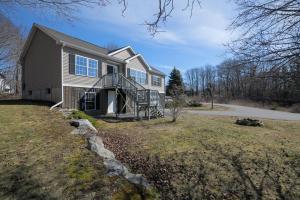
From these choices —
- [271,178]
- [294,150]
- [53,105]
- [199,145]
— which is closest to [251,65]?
[271,178]

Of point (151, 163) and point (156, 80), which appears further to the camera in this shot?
point (156, 80)

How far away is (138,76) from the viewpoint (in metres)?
28.0

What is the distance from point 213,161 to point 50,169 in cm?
504

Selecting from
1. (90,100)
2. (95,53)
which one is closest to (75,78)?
(90,100)

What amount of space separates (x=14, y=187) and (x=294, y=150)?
9589 mm

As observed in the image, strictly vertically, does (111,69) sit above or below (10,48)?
below

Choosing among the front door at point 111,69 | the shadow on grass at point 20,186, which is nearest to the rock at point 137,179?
the shadow on grass at point 20,186

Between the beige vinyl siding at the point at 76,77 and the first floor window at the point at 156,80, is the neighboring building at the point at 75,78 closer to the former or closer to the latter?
the beige vinyl siding at the point at 76,77

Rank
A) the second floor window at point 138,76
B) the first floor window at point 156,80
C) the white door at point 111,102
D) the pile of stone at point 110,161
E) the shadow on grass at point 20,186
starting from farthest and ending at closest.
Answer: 1. the first floor window at point 156,80
2. the second floor window at point 138,76
3. the white door at point 111,102
4. the pile of stone at point 110,161
5. the shadow on grass at point 20,186

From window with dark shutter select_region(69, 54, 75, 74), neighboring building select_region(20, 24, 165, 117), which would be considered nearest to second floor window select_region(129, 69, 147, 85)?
neighboring building select_region(20, 24, 165, 117)

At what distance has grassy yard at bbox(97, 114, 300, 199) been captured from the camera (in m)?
7.29

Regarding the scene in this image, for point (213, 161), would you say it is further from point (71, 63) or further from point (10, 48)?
point (10, 48)

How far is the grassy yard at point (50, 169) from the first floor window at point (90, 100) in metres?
8.65

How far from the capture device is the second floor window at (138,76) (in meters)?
26.3
